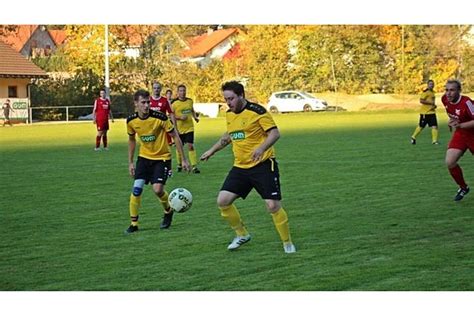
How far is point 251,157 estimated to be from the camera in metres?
7.47

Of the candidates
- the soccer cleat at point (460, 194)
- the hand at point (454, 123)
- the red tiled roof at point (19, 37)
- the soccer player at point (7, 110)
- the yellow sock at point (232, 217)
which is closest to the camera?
the yellow sock at point (232, 217)

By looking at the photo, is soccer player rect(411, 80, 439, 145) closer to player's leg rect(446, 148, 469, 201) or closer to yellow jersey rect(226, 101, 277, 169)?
player's leg rect(446, 148, 469, 201)

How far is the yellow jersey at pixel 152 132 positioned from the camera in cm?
908

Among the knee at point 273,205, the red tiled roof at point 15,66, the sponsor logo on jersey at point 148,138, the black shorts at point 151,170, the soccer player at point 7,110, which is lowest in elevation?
the soccer player at point 7,110

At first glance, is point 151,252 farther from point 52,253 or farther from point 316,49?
point 316,49

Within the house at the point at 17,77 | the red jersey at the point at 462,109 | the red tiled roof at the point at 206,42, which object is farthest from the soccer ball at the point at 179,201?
the red tiled roof at the point at 206,42

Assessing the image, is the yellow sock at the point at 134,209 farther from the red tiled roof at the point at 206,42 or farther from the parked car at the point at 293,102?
the red tiled roof at the point at 206,42

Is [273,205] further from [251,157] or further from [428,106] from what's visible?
[428,106]

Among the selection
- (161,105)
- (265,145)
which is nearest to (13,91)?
(161,105)

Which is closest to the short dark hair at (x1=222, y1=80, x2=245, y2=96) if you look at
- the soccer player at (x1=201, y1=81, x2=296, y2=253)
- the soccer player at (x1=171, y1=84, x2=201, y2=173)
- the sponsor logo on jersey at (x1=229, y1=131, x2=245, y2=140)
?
the soccer player at (x1=201, y1=81, x2=296, y2=253)

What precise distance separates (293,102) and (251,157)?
116ft
